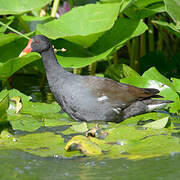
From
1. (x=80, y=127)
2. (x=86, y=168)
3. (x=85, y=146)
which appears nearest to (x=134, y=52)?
(x=80, y=127)

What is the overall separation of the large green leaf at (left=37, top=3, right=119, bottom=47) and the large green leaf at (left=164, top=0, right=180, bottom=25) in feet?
1.51

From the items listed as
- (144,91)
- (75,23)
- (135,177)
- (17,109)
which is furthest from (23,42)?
(135,177)

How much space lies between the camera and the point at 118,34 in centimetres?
442

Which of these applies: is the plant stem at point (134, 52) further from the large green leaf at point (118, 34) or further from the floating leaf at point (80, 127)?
the floating leaf at point (80, 127)

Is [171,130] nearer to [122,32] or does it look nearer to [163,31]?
[122,32]

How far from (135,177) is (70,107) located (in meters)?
1.35

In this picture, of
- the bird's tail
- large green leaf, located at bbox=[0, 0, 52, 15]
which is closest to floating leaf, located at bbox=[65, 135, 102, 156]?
the bird's tail

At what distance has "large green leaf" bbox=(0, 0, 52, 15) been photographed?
13.8 ft

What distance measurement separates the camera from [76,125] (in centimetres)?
350

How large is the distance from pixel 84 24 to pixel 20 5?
612 mm

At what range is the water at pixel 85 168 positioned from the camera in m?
2.50

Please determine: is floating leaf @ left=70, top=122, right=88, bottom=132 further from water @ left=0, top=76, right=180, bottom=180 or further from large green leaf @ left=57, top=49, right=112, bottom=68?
large green leaf @ left=57, top=49, right=112, bottom=68

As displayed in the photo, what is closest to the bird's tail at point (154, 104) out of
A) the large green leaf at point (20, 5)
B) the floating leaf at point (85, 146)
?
the floating leaf at point (85, 146)

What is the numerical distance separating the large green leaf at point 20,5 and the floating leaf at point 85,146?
1670 mm
